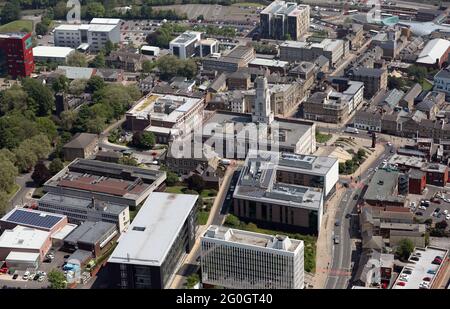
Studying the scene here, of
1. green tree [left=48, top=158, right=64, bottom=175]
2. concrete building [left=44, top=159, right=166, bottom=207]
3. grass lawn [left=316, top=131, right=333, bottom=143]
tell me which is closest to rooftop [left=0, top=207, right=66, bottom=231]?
concrete building [left=44, top=159, right=166, bottom=207]

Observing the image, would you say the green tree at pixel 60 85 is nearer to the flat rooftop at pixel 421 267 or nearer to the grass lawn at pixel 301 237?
the grass lawn at pixel 301 237

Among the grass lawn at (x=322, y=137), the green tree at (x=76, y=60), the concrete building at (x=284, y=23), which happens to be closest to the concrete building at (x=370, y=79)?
the grass lawn at (x=322, y=137)

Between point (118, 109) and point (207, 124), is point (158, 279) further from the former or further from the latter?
point (118, 109)

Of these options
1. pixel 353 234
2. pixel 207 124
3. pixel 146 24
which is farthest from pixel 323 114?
pixel 146 24

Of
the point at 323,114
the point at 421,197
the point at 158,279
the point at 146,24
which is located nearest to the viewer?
the point at 158,279

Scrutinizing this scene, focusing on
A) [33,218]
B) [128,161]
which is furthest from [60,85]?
[33,218]

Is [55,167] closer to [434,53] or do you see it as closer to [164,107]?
[164,107]
